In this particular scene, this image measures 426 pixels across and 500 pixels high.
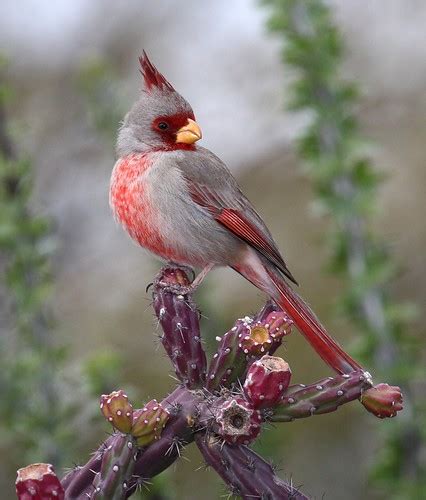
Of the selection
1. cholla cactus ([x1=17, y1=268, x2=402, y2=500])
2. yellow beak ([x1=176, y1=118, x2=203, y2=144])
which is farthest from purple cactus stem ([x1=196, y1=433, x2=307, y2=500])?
yellow beak ([x1=176, y1=118, x2=203, y2=144])

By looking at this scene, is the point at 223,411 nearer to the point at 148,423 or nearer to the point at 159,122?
the point at 148,423

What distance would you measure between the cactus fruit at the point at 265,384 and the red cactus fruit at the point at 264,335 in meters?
0.17

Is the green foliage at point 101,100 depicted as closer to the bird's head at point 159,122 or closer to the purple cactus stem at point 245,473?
the bird's head at point 159,122

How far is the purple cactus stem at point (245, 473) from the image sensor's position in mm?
2785

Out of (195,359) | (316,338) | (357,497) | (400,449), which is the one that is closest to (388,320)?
(400,449)

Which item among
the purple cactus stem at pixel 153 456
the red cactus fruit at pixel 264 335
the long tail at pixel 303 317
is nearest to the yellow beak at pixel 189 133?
the long tail at pixel 303 317

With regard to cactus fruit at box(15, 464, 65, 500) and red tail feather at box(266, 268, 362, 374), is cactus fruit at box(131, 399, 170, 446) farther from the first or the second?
red tail feather at box(266, 268, 362, 374)

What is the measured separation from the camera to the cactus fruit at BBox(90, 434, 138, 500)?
2.74 m

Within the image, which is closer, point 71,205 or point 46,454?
point 46,454

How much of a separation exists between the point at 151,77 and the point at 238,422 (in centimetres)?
180

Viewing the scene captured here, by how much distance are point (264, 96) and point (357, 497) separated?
3968 millimetres

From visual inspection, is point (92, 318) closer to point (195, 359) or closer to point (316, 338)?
point (316, 338)

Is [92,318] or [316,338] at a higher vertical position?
[92,318]

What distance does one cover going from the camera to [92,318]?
793 cm
